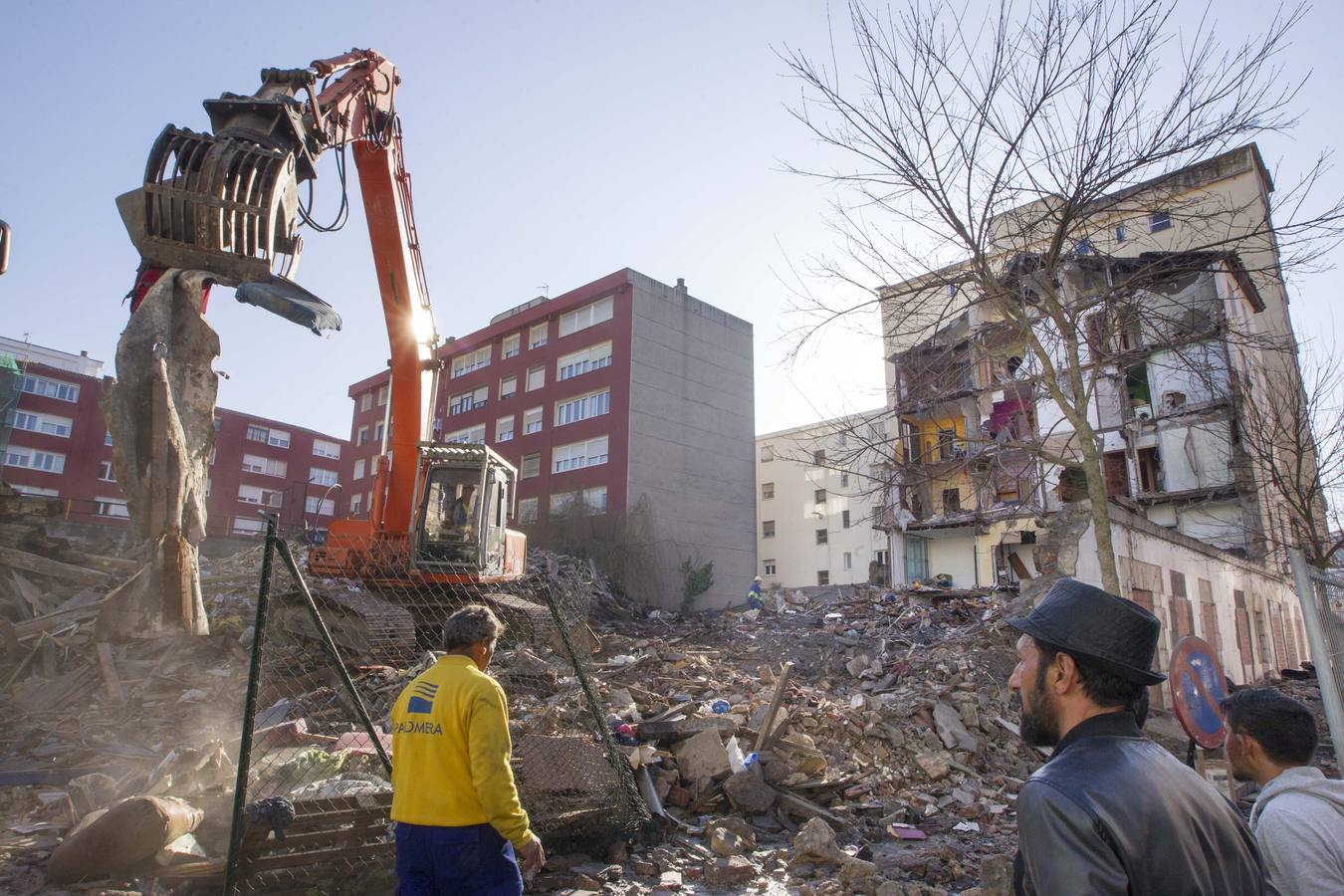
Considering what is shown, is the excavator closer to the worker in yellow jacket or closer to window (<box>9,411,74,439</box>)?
the worker in yellow jacket

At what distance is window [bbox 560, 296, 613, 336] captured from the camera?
3628 centimetres

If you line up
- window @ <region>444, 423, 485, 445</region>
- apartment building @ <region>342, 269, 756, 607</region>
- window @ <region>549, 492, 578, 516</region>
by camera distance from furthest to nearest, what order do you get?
window @ <region>444, 423, 485, 445</region> → apartment building @ <region>342, 269, 756, 607</region> → window @ <region>549, 492, 578, 516</region>

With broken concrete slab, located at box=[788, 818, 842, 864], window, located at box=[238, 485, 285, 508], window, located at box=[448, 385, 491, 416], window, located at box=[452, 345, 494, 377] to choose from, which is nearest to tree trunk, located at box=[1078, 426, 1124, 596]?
broken concrete slab, located at box=[788, 818, 842, 864]

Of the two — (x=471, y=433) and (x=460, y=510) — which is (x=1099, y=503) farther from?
(x=471, y=433)

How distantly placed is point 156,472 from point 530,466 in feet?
112

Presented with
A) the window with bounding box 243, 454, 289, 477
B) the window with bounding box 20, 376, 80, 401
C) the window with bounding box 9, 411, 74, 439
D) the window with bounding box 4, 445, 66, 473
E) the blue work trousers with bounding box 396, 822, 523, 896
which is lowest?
the blue work trousers with bounding box 396, 822, 523, 896

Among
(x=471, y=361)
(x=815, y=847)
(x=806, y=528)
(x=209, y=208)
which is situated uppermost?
(x=471, y=361)

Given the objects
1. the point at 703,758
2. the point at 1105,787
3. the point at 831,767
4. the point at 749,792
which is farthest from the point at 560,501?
the point at 1105,787

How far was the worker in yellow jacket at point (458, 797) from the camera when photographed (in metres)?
3.04

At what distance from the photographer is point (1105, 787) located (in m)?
1.50

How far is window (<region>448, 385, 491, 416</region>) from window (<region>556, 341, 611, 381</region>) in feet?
19.3

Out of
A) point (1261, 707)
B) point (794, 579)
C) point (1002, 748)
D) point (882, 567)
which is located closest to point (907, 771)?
point (1002, 748)

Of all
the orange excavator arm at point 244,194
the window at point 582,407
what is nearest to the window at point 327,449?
the window at point 582,407

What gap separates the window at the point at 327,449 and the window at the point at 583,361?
26468 millimetres
